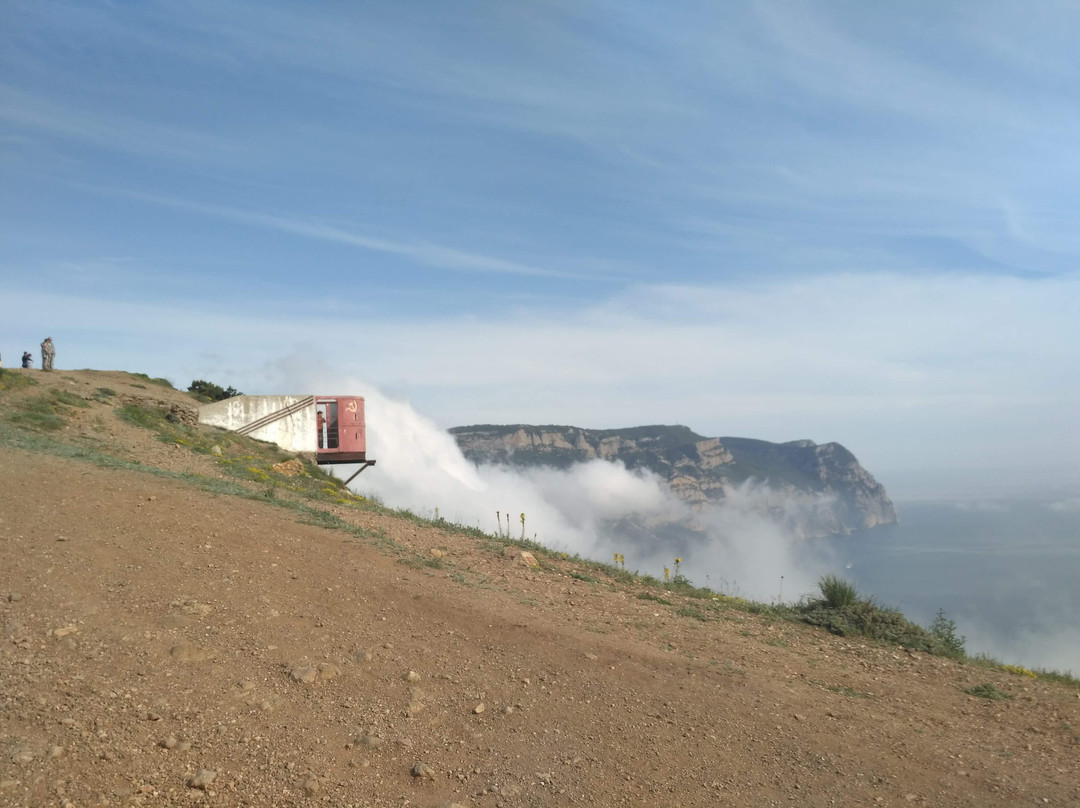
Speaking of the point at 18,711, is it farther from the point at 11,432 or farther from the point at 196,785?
the point at 11,432

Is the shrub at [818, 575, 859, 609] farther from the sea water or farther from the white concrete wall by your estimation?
the white concrete wall

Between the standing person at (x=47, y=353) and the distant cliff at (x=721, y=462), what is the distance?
402ft

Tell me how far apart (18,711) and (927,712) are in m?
8.52

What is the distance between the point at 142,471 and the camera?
13555 millimetres

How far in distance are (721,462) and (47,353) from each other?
15132 cm

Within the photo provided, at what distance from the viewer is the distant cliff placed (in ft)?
A: 509

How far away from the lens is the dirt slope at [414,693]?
5.16 m

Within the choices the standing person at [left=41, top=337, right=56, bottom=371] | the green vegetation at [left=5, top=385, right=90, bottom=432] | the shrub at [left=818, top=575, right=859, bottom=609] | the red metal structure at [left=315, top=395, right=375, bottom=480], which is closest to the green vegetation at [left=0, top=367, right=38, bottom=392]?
the green vegetation at [left=5, top=385, right=90, bottom=432]

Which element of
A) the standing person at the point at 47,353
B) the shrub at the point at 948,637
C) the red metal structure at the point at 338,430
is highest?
the standing person at the point at 47,353

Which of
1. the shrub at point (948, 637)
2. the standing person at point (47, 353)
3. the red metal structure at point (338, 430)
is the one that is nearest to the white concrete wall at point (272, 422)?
the red metal structure at point (338, 430)

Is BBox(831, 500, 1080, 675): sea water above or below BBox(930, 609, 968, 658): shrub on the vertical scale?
below

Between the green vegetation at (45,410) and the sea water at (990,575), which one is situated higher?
the green vegetation at (45,410)

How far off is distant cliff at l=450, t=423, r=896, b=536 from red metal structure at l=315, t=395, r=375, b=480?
119 m

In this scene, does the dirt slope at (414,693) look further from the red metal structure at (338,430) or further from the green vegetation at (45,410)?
the red metal structure at (338,430)
